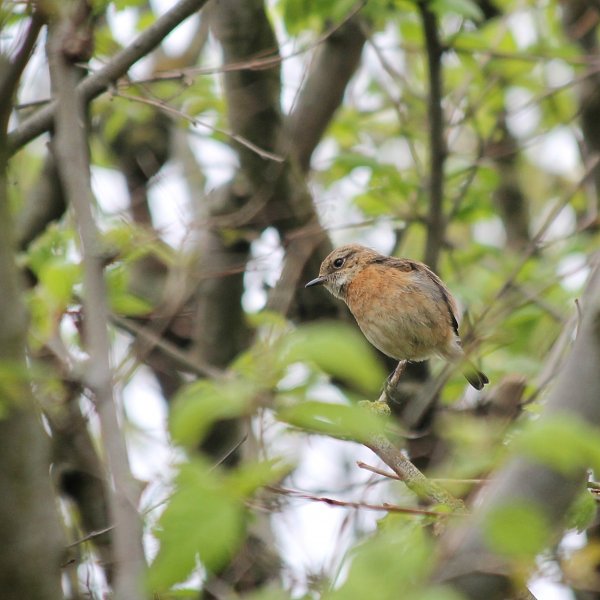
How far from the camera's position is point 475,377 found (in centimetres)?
637

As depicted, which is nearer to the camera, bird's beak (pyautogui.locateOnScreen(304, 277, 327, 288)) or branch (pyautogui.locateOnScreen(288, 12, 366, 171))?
bird's beak (pyautogui.locateOnScreen(304, 277, 327, 288))

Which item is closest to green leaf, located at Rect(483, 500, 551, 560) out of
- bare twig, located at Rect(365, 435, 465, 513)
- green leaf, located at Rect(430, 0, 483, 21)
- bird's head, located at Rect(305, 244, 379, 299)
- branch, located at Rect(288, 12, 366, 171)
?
bare twig, located at Rect(365, 435, 465, 513)

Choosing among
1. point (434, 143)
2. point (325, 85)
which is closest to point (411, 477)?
point (434, 143)

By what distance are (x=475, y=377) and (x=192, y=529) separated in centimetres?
429

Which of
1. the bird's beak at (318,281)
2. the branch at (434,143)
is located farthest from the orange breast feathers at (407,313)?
the branch at (434,143)

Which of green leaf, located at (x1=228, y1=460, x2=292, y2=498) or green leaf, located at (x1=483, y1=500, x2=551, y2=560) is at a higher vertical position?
green leaf, located at (x1=228, y1=460, x2=292, y2=498)

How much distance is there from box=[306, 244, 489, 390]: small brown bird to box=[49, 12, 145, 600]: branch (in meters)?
3.62

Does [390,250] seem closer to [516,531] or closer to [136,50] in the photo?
[136,50]

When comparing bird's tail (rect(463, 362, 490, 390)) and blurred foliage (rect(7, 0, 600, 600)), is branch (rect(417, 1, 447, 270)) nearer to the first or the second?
blurred foliage (rect(7, 0, 600, 600))

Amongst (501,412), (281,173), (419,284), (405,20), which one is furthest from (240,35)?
(501,412)

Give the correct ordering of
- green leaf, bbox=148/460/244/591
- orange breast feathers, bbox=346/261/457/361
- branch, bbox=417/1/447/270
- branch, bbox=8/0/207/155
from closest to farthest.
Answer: green leaf, bbox=148/460/244/591 → branch, bbox=8/0/207/155 → orange breast feathers, bbox=346/261/457/361 → branch, bbox=417/1/447/270

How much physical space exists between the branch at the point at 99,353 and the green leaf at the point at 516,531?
0.78m

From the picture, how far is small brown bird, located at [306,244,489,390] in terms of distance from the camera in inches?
251

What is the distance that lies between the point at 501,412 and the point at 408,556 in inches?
160
